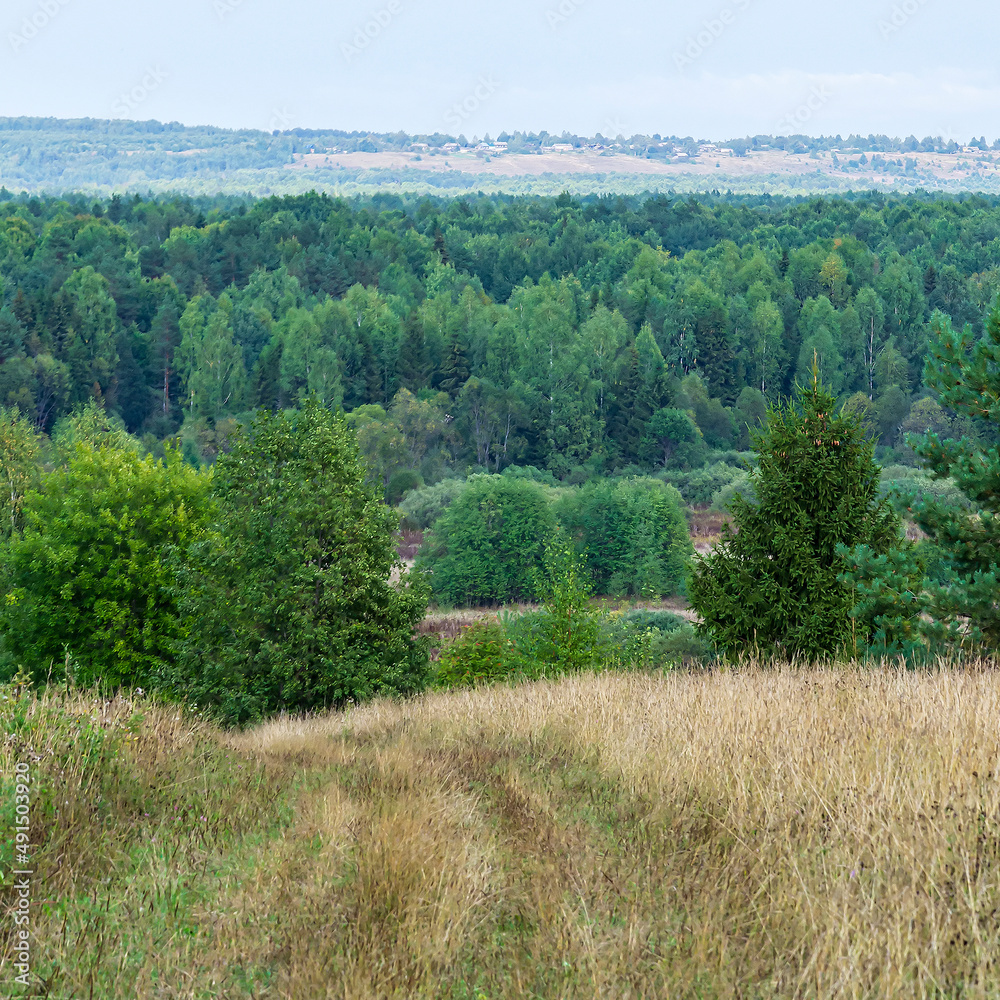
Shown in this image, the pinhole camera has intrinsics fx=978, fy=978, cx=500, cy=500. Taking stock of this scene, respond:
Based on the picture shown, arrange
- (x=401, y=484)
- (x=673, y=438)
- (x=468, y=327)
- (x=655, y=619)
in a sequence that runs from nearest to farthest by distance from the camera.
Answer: (x=655, y=619), (x=401, y=484), (x=673, y=438), (x=468, y=327)

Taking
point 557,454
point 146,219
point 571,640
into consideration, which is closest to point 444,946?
point 571,640

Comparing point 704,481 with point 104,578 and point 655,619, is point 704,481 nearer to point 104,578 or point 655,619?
point 655,619

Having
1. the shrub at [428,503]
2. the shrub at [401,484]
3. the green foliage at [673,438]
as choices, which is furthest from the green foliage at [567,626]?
the green foliage at [673,438]

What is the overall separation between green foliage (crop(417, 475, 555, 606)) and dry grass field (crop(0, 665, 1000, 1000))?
64676 mm

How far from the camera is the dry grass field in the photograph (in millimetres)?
3611

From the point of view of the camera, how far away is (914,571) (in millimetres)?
12883

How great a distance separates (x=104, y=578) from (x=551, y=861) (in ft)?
84.8

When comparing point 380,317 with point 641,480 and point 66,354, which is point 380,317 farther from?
point 641,480

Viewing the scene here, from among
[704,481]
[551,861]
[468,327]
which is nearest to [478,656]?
[551,861]

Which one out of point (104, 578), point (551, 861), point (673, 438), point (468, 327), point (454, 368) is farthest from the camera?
point (468, 327)

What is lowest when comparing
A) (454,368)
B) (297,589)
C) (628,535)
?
(628,535)

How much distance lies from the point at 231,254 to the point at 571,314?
55125 millimetres

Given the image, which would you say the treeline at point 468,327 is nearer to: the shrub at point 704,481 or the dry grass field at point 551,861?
the shrub at point 704,481

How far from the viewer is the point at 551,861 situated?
462cm
